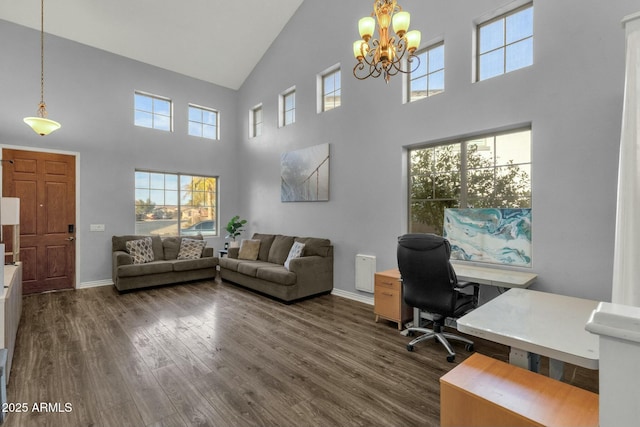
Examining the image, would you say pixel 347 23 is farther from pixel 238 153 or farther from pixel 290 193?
pixel 238 153

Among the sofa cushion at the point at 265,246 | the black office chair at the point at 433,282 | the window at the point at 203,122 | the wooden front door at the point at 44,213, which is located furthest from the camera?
the window at the point at 203,122

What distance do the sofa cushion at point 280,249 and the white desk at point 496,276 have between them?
9.61ft

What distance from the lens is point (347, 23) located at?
4.77m

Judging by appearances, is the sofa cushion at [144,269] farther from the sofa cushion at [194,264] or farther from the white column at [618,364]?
the white column at [618,364]

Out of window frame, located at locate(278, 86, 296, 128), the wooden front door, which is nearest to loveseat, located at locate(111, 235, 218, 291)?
the wooden front door

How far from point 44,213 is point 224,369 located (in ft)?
15.3

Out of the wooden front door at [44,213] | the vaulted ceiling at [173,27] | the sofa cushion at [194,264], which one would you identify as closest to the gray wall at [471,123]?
the vaulted ceiling at [173,27]

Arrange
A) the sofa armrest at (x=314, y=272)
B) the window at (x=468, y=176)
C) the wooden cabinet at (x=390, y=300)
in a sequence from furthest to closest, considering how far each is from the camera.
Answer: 1. the sofa armrest at (x=314, y=272)
2. the wooden cabinet at (x=390, y=300)
3. the window at (x=468, y=176)

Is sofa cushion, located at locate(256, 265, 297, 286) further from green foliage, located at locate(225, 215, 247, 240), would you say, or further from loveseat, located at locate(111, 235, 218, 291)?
green foliage, located at locate(225, 215, 247, 240)

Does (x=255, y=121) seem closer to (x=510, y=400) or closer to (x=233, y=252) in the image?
(x=233, y=252)

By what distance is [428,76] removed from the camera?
3.93 m

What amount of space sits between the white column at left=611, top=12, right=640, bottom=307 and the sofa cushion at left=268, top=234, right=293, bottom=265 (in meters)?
4.28

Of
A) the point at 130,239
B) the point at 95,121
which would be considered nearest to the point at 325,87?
the point at 95,121

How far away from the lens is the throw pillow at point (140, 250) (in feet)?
18.0
